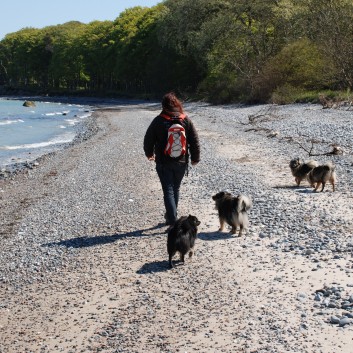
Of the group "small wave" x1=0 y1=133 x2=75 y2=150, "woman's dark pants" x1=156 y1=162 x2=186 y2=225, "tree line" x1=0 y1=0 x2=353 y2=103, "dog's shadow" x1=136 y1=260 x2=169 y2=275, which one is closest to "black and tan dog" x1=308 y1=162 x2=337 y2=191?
"woman's dark pants" x1=156 y1=162 x2=186 y2=225

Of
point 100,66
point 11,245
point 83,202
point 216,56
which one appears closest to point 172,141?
point 11,245

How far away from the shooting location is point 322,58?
40.5 m

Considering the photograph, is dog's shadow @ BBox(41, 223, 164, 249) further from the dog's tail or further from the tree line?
the tree line

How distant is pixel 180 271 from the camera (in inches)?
298

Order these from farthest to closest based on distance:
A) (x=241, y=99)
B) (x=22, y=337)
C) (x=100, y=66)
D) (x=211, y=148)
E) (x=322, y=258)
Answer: (x=100, y=66) < (x=241, y=99) < (x=211, y=148) < (x=322, y=258) < (x=22, y=337)

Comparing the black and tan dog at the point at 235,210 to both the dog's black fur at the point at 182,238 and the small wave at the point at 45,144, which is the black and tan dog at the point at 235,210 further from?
the small wave at the point at 45,144

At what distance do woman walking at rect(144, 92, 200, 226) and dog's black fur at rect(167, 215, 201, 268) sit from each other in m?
1.05

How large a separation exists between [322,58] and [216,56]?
12730 mm

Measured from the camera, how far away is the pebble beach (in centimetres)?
577

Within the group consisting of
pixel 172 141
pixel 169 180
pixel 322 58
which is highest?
pixel 322 58

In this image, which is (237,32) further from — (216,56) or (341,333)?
(341,333)

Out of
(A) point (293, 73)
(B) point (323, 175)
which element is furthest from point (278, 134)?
(A) point (293, 73)

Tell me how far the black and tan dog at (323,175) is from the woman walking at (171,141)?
3.75 metres

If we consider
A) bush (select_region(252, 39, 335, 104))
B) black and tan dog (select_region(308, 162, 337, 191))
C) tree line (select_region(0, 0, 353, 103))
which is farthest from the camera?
bush (select_region(252, 39, 335, 104))
